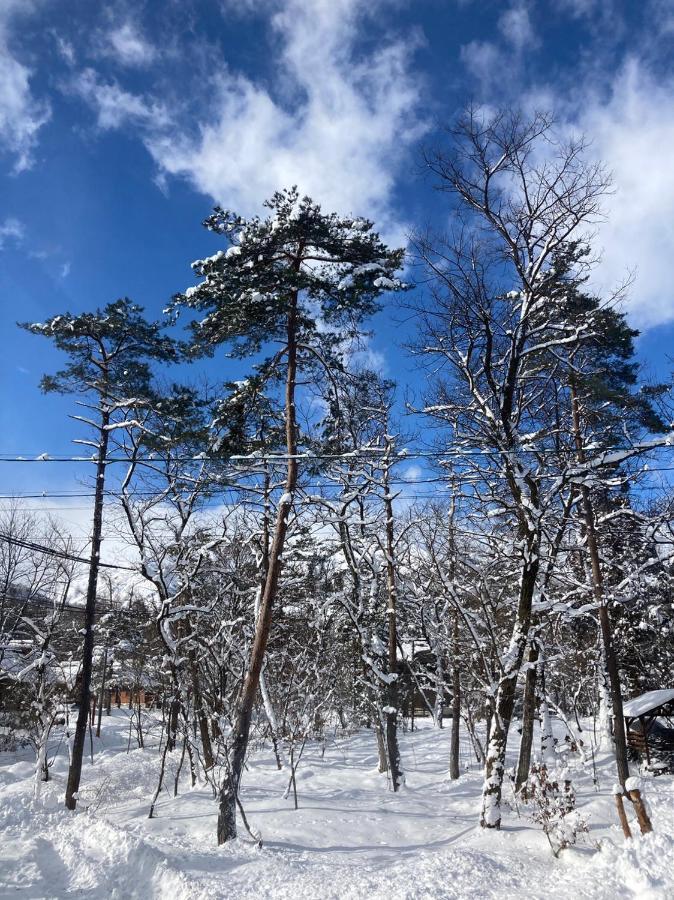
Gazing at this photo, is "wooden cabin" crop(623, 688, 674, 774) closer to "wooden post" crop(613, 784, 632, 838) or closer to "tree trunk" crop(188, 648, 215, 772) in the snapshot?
"wooden post" crop(613, 784, 632, 838)

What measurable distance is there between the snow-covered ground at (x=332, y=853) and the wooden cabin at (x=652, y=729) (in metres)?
3.70

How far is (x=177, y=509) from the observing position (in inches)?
627

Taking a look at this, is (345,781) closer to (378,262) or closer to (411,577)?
(411,577)

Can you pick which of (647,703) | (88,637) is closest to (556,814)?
(647,703)

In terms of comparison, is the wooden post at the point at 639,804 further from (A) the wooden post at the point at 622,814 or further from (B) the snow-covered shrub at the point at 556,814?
(B) the snow-covered shrub at the point at 556,814

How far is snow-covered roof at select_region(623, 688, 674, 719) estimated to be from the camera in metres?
16.9

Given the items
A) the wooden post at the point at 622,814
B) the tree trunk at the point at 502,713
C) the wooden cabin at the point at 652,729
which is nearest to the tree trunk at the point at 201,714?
the tree trunk at the point at 502,713

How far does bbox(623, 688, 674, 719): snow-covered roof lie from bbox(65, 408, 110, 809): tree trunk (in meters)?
16.2

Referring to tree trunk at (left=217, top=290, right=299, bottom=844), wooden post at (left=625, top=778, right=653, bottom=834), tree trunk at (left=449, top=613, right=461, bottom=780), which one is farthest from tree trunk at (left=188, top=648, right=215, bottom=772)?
wooden post at (left=625, top=778, right=653, bottom=834)

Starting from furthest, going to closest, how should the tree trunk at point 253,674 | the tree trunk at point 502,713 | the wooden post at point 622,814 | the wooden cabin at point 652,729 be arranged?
the wooden cabin at point 652,729 → the tree trunk at point 253,674 → the tree trunk at point 502,713 → the wooden post at point 622,814

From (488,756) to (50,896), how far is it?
6.58 m

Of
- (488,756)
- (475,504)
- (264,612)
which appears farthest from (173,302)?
(488,756)

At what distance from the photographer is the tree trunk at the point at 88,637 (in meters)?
14.4

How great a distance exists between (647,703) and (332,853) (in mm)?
12919
